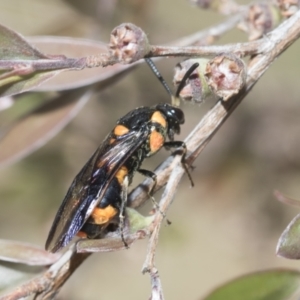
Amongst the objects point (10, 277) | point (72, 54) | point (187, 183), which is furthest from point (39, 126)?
point (187, 183)

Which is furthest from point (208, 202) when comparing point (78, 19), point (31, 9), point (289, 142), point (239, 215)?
point (31, 9)

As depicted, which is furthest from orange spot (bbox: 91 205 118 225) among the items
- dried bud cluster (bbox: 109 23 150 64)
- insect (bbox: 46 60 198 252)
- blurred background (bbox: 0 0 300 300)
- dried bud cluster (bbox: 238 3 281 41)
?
blurred background (bbox: 0 0 300 300)

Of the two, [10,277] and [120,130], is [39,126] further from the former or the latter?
[10,277]

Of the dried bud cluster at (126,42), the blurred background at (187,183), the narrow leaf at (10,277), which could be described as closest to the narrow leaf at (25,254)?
the narrow leaf at (10,277)

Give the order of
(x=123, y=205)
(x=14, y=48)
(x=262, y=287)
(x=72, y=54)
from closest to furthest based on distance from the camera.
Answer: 1. (x=14, y=48)
2. (x=123, y=205)
3. (x=262, y=287)
4. (x=72, y=54)

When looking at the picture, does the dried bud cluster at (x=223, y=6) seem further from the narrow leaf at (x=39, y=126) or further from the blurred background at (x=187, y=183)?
the blurred background at (x=187, y=183)

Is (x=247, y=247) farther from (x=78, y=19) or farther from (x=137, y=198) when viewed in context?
(x=137, y=198)

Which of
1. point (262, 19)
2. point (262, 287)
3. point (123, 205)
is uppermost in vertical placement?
point (262, 19)
